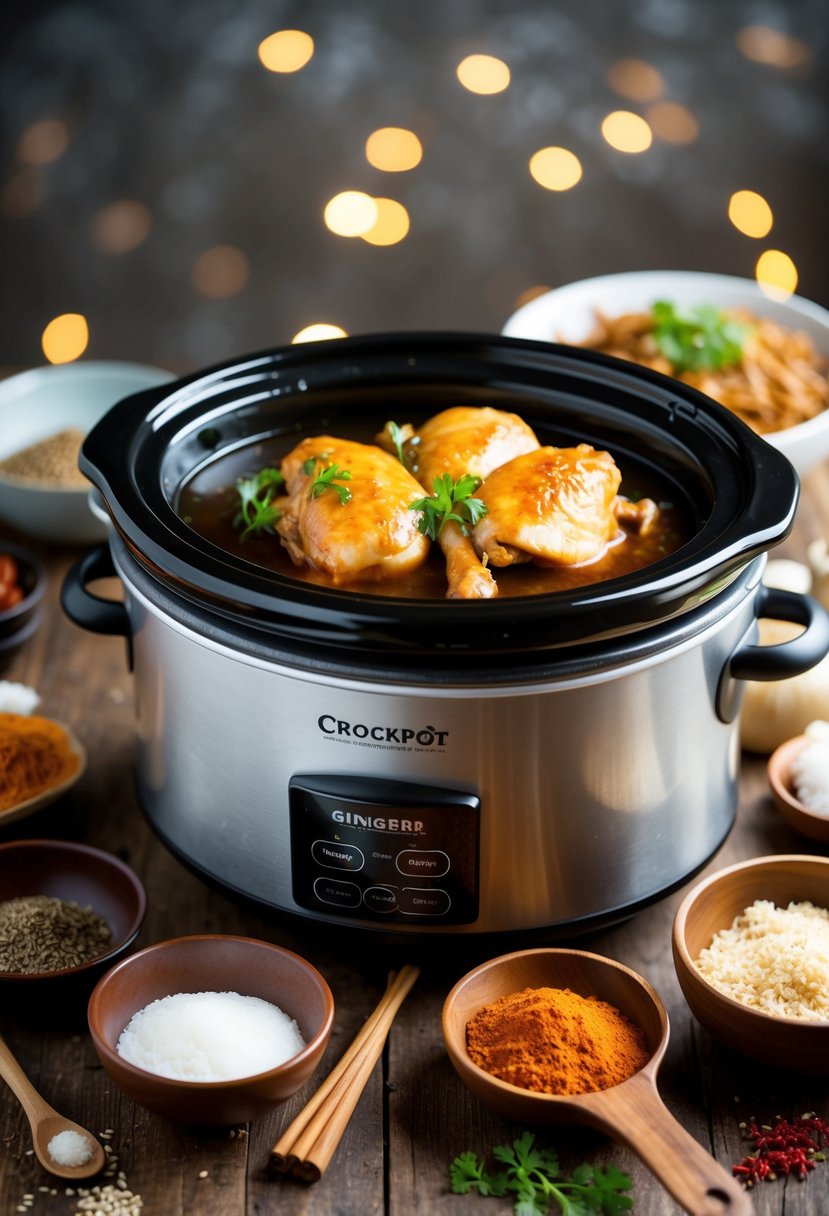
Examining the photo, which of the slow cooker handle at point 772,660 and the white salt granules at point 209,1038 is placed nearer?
the white salt granules at point 209,1038

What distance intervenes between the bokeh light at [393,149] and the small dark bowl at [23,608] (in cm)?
257

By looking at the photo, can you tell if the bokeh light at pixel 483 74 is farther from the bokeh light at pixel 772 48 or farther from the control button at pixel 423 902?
the control button at pixel 423 902

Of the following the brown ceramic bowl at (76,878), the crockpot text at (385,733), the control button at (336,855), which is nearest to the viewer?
the crockpot text at (385,733)

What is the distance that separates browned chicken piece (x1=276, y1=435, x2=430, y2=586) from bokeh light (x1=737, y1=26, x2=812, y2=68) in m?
3.37

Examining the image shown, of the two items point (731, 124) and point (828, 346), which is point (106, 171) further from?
point (828, 346)

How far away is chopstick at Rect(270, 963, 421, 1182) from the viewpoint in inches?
69.5

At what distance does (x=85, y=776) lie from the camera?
2600 mm

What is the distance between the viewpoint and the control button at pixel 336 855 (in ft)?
6.34

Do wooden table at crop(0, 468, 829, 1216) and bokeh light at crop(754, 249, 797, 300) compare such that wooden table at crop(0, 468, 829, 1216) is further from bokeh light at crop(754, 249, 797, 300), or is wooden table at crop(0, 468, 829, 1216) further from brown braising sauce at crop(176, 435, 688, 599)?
bokeh light at crop(754, 249, 797, 300)

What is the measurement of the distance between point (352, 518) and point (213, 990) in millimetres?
719

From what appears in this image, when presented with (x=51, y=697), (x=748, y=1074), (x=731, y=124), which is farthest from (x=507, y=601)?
(x=731, y=124)

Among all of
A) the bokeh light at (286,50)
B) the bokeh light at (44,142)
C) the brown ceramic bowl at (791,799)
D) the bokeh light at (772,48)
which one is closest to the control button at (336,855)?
the brown ceramic bowl at (791,799)

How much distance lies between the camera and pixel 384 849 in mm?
1911

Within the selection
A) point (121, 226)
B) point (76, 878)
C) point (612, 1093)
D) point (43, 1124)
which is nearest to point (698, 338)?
point (76, 878)
